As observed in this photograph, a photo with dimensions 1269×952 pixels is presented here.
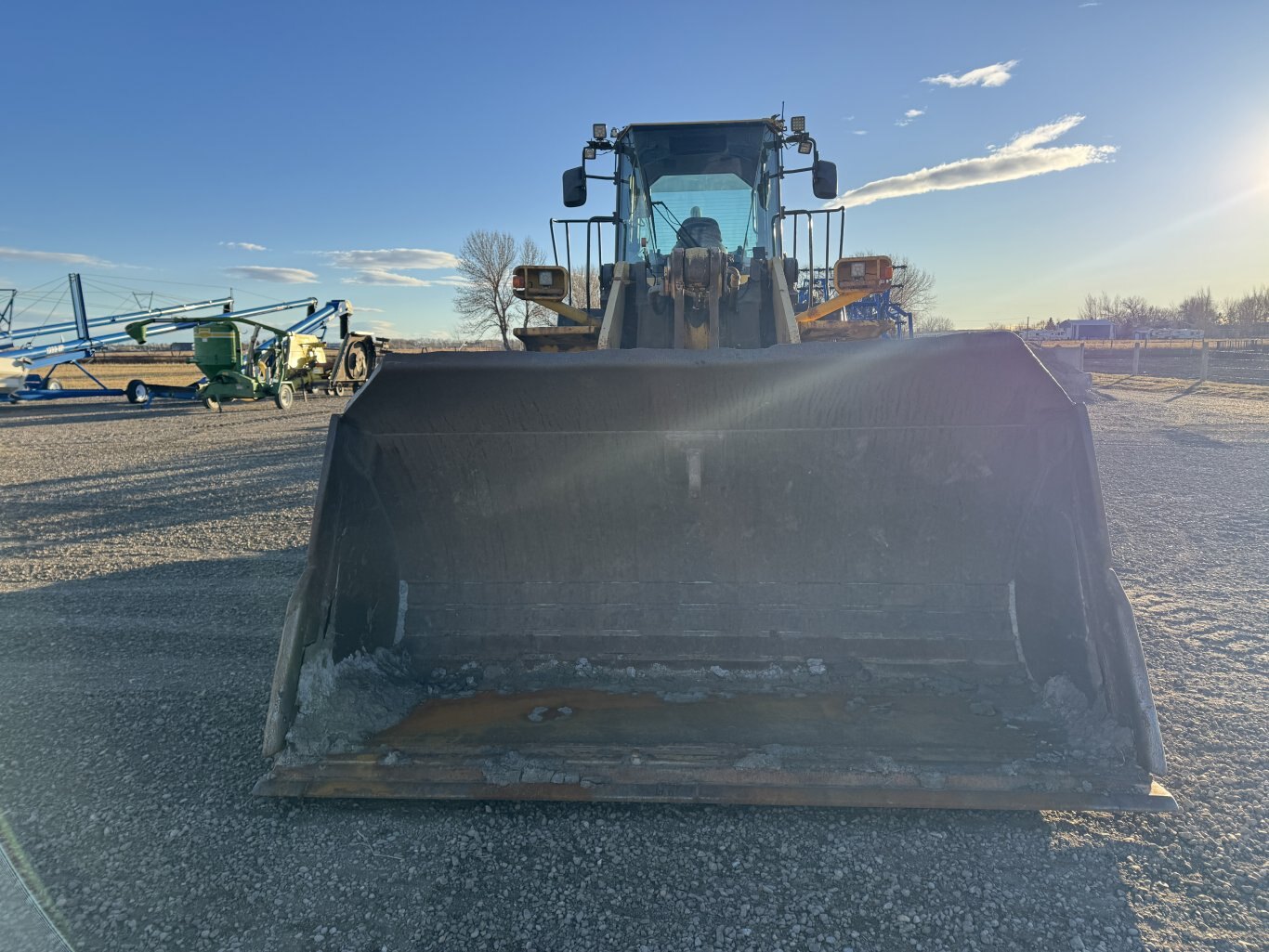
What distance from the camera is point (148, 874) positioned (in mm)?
2109

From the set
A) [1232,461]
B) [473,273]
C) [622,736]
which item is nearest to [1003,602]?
[622,736]

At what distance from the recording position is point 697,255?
433 cm

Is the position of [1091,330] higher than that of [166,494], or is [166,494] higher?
[1091,330]

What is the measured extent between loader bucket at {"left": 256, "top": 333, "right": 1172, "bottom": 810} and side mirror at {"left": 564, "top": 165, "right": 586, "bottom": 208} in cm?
318

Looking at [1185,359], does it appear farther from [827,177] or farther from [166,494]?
[166,494]

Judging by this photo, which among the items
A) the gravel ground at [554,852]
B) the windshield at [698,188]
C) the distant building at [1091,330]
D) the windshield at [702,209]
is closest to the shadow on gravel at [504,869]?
the gravel ground at [554,852]

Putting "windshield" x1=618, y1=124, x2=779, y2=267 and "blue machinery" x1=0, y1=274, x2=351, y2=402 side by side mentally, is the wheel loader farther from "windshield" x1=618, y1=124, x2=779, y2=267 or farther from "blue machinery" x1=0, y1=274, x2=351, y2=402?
"blue machinery" x1=0, y1=274, x2=351, y2=402

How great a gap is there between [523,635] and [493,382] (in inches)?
42.7

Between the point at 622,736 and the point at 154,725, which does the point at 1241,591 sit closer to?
the point at 622,736

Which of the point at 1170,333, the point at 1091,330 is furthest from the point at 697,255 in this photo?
the point at 1170,333

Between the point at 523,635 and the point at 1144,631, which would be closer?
the point at 523,635

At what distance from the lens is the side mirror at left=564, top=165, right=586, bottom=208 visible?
5.50m

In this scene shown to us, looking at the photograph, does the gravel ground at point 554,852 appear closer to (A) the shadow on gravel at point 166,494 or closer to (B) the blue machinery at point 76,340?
(A) the shadow on gravel at point 166,494

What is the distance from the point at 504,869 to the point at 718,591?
140 cm
